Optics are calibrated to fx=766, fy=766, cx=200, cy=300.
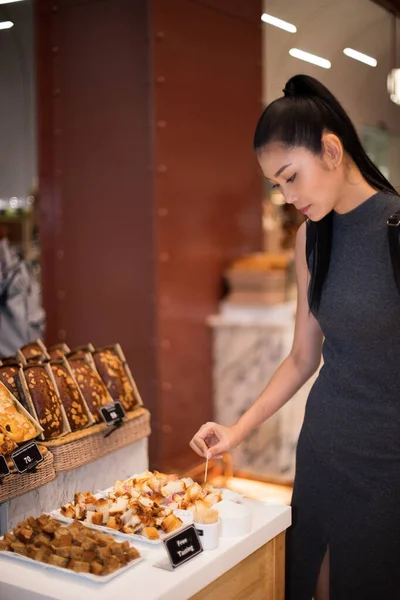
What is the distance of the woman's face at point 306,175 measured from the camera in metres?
1.75

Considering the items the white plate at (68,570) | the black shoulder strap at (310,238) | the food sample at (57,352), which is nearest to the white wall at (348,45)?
the black shoulder strap at (310,238)

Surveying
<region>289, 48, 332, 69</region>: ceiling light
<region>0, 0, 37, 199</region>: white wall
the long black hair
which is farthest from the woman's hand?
<region>0, 0, 37, 199</region>: white wall

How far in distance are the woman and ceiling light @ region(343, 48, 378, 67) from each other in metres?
1.59

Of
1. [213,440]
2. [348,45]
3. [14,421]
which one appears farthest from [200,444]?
[348,45]

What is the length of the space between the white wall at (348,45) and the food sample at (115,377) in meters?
1.34

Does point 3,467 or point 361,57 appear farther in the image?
point 361,57

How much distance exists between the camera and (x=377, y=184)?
6.01 feet

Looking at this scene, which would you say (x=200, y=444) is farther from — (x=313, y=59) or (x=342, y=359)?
(x=313, y=59)

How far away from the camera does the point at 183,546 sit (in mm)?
1508

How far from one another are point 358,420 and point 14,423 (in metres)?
0.82

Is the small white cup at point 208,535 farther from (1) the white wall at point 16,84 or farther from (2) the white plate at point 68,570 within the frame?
(1) the white wall at point 16,84

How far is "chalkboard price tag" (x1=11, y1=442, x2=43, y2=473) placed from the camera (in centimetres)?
177

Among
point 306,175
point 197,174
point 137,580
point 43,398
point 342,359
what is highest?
point 197,174

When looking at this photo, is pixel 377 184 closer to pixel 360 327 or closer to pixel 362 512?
pixel 360 327
